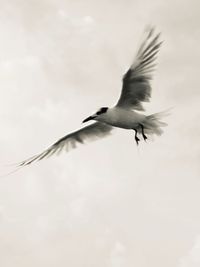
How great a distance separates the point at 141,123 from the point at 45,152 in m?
3.82

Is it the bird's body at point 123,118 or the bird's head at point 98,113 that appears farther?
the bird's head at point 98,113

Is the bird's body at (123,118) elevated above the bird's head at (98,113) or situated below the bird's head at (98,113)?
below

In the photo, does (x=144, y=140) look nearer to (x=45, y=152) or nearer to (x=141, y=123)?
(x=141, y=123)

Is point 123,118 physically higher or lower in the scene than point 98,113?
lower

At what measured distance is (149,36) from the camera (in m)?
22.2

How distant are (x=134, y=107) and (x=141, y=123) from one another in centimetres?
56

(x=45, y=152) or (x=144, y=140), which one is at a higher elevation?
(x=45, y=152)

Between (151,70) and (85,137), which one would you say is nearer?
(151,70)

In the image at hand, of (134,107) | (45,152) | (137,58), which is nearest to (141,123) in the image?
(134,107)

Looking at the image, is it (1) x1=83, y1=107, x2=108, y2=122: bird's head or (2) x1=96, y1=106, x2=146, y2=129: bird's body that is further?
(1) x1=83, y1=107, x2=108, y2=122: bird's head

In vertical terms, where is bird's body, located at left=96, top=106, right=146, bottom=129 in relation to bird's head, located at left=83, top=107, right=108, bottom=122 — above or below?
below

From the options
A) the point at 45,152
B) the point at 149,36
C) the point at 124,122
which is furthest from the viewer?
the point at 45,152

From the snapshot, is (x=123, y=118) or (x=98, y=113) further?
(x=98, y=113)

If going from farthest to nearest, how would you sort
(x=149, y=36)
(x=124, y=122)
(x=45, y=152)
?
(x=45, y=152), (x=124, y=122), (x=149, y=36)
